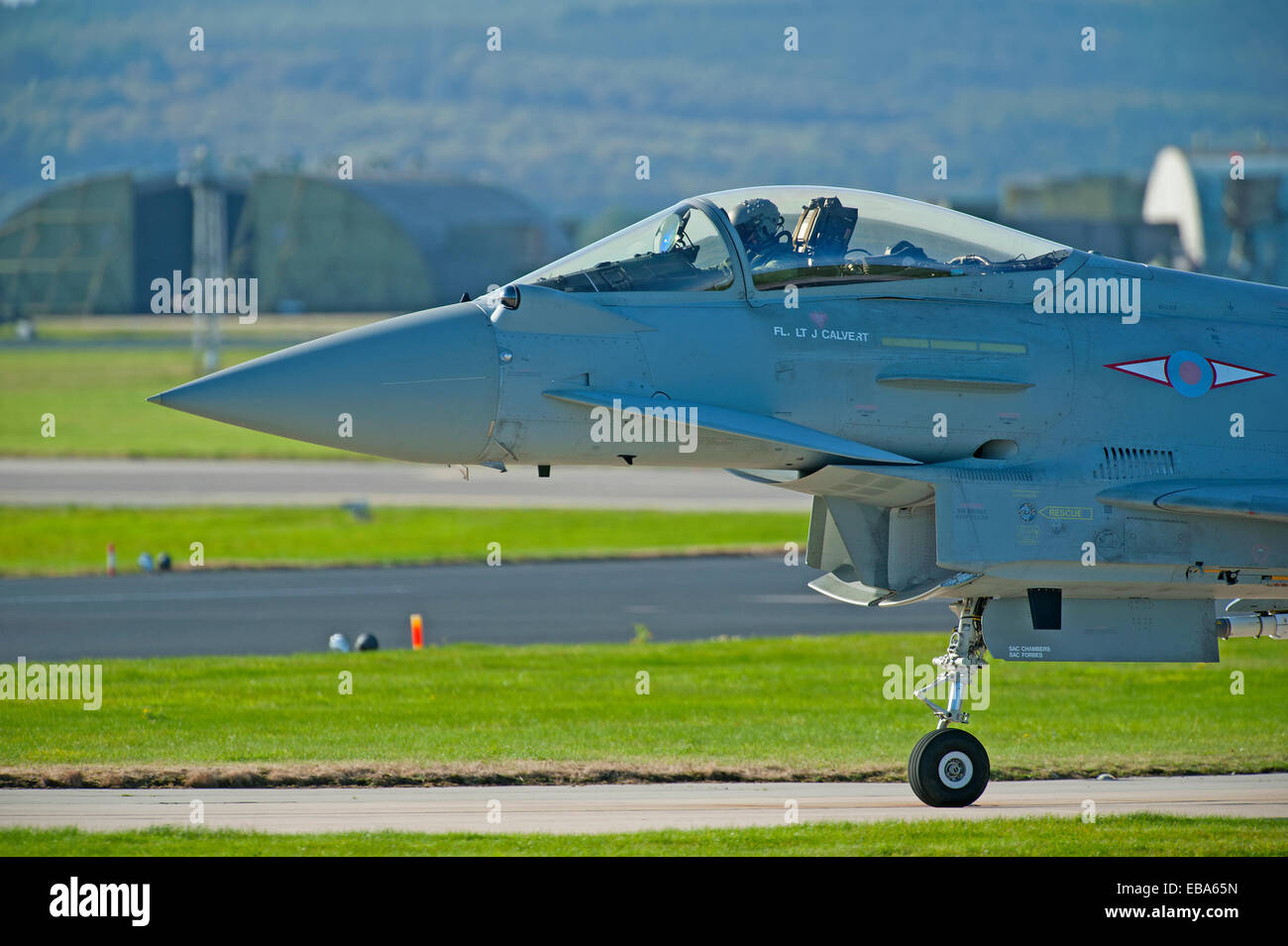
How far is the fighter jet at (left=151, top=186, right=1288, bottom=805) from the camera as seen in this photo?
9484 millimetres

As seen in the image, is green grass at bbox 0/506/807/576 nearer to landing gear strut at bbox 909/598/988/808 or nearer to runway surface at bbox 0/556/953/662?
runway surface at bbox 0/556/953/662

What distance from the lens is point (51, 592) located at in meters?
25.7

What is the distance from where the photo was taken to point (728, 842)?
9.84 meters

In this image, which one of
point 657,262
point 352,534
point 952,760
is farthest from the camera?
point 352,534

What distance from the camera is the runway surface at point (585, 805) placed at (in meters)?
10.3

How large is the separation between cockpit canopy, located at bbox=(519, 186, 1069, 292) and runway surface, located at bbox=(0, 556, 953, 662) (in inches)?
461

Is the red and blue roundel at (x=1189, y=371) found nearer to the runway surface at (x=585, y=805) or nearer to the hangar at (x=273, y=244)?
the runway surface at (x=585, y=805)

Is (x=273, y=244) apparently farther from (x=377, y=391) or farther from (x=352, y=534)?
(x=377, y=391)

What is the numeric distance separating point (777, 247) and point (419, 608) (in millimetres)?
15207

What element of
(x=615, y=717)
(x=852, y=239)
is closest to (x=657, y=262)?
(x=852, y=239)

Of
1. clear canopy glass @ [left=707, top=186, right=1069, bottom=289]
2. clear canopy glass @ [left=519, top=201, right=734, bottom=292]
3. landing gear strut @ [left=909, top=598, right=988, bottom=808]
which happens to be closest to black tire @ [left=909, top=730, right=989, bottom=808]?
landing gear strut @ [left=909, top=598, right=988, bottom=808]

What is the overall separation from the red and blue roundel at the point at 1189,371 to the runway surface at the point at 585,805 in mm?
3139
